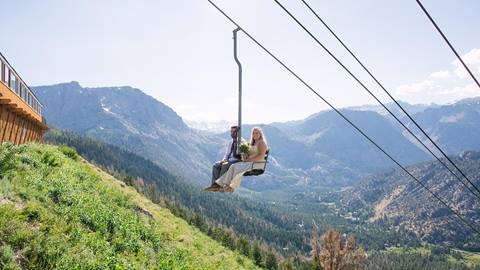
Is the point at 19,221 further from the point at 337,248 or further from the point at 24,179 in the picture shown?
the point at 337,248

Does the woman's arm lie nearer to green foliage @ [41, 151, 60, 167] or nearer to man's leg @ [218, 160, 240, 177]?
man's leg @ [218, 160, 240, 177]

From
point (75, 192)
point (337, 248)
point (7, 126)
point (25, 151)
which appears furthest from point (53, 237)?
point (337, 248)

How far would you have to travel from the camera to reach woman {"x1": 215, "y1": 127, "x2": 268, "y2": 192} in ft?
55.1

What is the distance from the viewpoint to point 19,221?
42.8ft

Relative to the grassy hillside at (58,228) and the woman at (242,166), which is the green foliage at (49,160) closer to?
the grassy hillside at (58,228)

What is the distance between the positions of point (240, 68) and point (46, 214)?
334 inches

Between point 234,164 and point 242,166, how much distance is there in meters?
0.34

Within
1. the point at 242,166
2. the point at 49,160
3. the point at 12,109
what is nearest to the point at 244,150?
the point at 242,166

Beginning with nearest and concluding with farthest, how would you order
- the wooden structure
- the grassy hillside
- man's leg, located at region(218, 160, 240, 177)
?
the grassy hillside → man's leg, located at region(218, 160, 240, 177) → the wooden structure

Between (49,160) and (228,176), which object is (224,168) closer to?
(228,176)

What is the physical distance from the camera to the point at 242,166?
16938 millimetres

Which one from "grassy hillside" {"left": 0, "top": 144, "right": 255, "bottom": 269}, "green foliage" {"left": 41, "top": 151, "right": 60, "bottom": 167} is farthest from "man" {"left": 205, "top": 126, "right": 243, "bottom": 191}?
"green foliage" {"left": 41, "top": 151, "right": 60, "bottom": 167}

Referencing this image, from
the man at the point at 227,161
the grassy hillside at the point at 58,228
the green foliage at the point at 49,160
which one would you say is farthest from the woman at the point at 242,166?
the green foliage at the point at 49,160

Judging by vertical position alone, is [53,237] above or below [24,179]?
below
